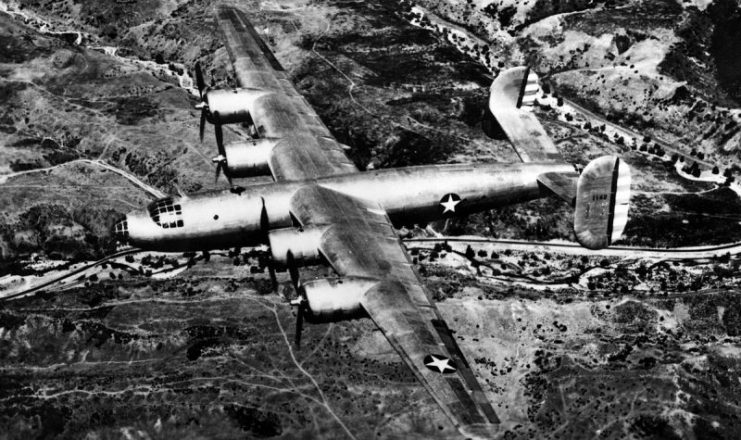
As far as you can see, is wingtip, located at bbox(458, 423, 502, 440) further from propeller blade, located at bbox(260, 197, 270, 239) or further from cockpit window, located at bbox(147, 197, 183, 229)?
cockpit window, located at bbox(147, 197, 183, 229)

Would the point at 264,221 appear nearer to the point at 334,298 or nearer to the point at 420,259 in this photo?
the point at 334,298

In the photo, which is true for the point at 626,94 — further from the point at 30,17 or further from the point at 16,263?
the point at 30,17

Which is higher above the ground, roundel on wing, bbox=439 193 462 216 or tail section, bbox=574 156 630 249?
tail section, bbox=574 156 630 249

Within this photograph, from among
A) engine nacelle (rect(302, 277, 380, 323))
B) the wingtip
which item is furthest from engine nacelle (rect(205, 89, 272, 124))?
the wingtip

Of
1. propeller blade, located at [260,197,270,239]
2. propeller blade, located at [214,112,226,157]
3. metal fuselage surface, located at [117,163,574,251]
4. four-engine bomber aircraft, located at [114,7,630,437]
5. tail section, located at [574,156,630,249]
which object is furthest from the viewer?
propeller blade, located at [214,112,226,157]

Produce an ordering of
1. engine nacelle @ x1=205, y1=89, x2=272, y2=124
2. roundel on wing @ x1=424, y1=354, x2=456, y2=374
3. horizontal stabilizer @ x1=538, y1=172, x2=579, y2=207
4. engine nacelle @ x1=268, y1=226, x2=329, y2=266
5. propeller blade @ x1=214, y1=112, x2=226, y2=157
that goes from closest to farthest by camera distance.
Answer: roundel on wing @ x1=424, y1=354, x2=456, y2=374, engine nacelle @ x1=268, y1=226, x2=329, y2=266, horizontal stabilizer @ x1=538, y1=172, x2=579, y2=207, propeller blade @ x1=214, y1=112, x2=226, y2=157, engine nacelle @ x1=205, y1=89, x2=272, y2=124

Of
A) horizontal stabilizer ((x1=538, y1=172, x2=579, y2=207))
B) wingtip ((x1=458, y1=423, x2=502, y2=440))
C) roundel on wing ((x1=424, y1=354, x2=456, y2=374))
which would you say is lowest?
wingtip ((x1=458, y1=423, x2=502, y2=440))
